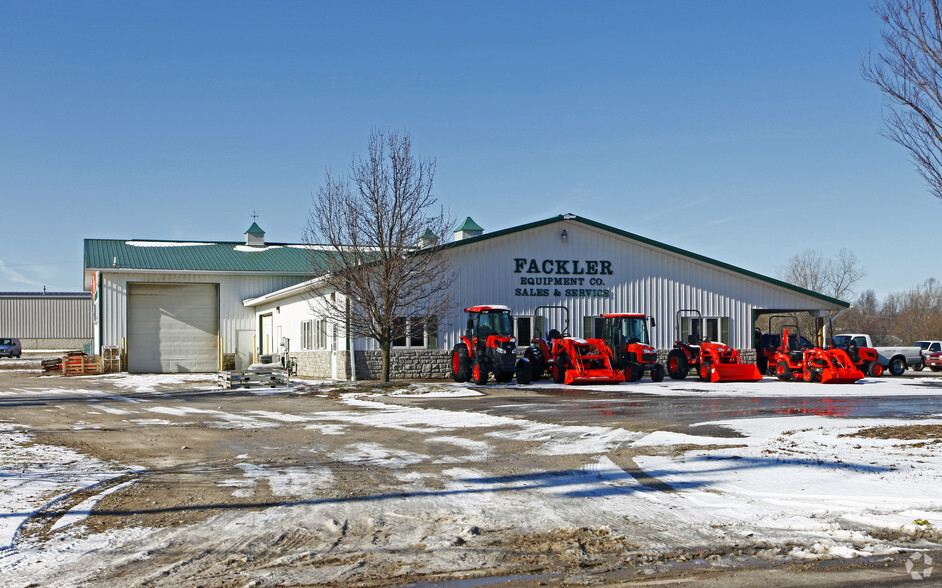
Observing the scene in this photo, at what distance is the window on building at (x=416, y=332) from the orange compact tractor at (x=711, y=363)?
846cm

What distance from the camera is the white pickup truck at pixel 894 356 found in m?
35.0

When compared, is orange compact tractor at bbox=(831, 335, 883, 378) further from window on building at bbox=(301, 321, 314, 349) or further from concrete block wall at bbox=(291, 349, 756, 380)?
window on building at bbox=(301, 321, 314, 349)

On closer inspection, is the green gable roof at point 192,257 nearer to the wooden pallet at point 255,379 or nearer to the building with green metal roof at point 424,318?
the building with green metal roof at point 424,318

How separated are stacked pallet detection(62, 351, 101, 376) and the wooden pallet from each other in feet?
45.7

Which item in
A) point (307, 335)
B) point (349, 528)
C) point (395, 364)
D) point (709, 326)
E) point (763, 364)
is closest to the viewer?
point (349, 528)

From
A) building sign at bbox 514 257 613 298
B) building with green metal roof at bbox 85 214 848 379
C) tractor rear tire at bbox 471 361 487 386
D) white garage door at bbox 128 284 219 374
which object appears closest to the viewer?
tractor rear tire at bbox 471 361 487 386

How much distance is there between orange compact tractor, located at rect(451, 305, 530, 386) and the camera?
24.7 metres

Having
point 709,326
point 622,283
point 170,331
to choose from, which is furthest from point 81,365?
point 709,326

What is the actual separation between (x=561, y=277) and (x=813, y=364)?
9.66 meters

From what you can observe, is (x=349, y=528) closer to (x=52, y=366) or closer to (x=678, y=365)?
(x=678, y=365)

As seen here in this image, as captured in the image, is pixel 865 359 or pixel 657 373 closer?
pixel 657 373

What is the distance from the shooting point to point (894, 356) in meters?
35.2

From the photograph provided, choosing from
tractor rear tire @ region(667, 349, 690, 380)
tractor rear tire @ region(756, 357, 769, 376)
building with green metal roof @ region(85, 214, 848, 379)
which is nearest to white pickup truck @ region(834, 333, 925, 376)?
building with green metal roof @ region(85, 214, 848, 379)

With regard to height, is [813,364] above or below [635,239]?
below
